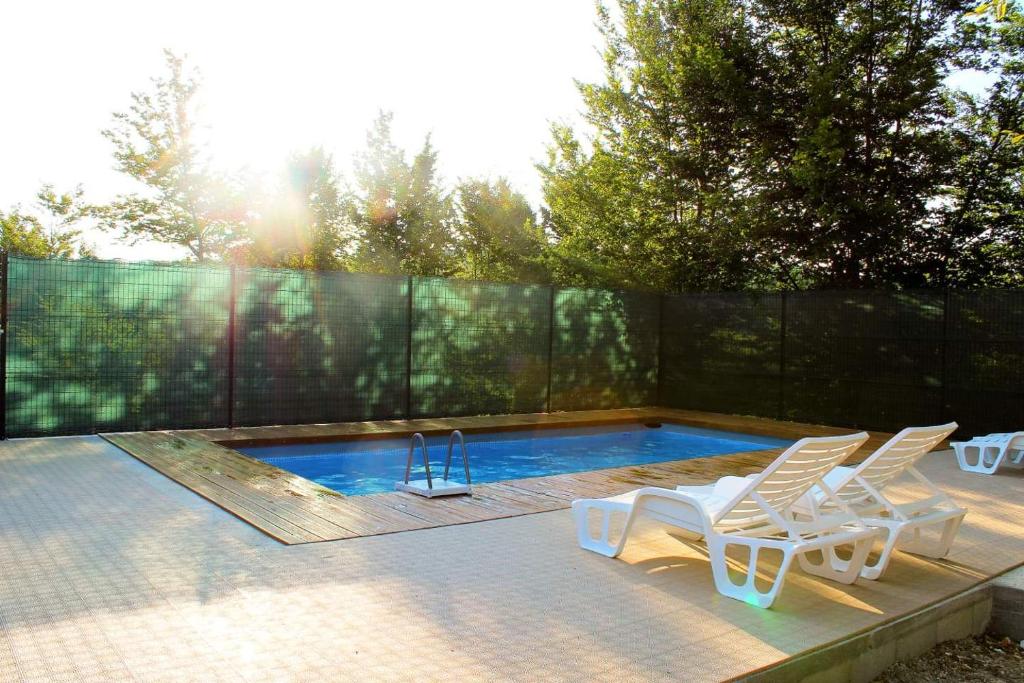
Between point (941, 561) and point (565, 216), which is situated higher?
point (565, 216)

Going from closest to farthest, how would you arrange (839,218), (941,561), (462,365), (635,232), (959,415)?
(941,561), (959,415), (462,365), (839,218), (635,232)

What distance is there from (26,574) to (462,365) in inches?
304

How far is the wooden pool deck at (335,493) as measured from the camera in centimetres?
511

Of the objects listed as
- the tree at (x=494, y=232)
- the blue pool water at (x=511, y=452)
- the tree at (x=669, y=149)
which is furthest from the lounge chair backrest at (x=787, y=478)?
the tree at (x=494, y=232)

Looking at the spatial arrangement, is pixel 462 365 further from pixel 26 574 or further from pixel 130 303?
pixel 26 574

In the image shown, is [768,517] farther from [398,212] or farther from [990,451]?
[398,212]

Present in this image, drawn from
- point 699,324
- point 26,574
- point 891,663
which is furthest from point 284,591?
point 699,324

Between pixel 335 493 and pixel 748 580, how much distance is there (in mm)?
3411

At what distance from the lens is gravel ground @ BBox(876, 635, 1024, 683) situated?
3.46 metres

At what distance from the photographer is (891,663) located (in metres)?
3.47

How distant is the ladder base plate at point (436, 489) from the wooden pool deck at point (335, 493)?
0.07m

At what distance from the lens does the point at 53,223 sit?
29.6m

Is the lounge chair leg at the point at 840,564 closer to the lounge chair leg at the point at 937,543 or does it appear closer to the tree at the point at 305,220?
the lounge chair leg at the point at 937,543

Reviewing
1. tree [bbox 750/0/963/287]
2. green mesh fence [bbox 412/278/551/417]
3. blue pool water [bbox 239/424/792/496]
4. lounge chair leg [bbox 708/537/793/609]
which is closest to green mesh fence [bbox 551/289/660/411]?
green mesh fence [bbox 412/278/551/417]
